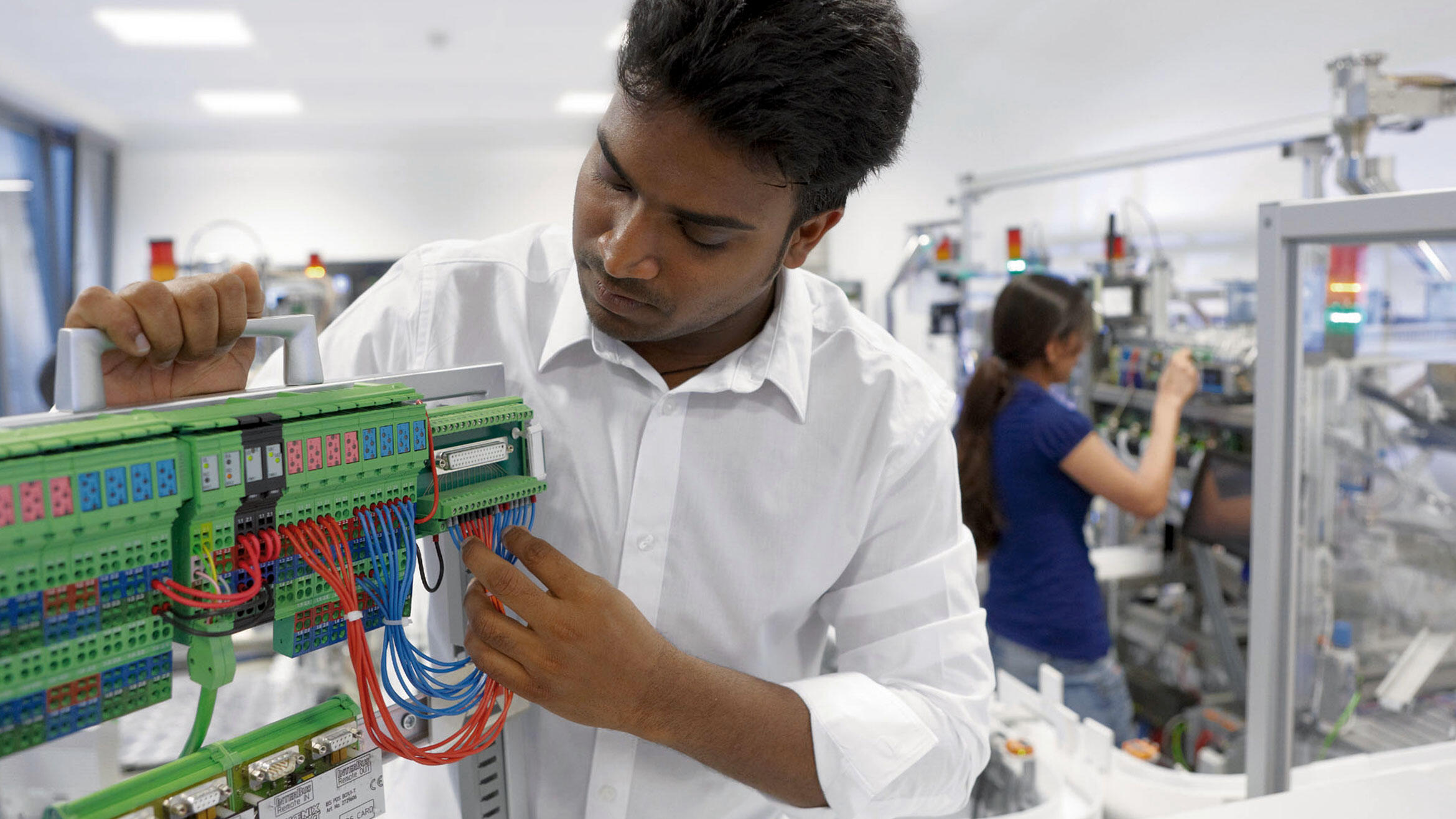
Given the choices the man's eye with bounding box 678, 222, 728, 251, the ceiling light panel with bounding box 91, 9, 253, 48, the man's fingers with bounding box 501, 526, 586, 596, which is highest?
the ceiling light panel with bounding box 91, 9, 253, 48

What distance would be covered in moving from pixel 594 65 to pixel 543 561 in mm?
5770

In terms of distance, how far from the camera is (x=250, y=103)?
6641mm

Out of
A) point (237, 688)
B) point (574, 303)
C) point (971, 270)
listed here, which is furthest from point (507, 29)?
point (574, 303)

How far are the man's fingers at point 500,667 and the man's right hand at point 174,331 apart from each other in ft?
0.88

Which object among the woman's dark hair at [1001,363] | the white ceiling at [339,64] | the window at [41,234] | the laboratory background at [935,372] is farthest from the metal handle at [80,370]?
the window at [41,234]

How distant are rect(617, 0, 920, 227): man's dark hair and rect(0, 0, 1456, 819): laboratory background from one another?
126 millimetres

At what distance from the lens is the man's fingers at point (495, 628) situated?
68 centimetres

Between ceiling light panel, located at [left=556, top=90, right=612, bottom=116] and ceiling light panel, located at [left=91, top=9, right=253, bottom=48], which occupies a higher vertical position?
ceiling light panel, located at [left=556, top=90, right=612, bottom=116]

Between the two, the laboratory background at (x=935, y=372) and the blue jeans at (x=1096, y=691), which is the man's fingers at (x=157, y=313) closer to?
the laboratory background at (x=935, y=372)

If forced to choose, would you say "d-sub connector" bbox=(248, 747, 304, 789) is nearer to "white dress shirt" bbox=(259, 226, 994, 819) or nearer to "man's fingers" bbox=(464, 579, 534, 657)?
"man's fingers" bbox=(464, 579, 534, 657)

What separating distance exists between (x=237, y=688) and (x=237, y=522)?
2.53 m

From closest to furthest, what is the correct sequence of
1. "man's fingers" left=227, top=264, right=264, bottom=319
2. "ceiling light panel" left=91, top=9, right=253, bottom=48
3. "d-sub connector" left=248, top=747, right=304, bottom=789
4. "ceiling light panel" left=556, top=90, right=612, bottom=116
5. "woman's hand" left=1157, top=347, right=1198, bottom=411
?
"d-sub connector" left=248, top=747, right=304, bottom=789 < "man's fingers" left=227, top=264, right=264, bottom=319 < "woman's hand" left=1157, top=347, right=1198, bottom=411 < "ceiling light panel" left=91, top=9, right=253, bottom=48 < "ceiling light panel" left=556, top=90, right=612, bottom=116

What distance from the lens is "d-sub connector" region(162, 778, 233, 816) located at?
0.50m

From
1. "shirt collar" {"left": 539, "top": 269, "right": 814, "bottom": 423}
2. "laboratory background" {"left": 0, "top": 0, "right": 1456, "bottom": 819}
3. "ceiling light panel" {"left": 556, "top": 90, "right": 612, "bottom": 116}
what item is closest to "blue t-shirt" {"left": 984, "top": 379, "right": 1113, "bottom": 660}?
"laboratory background" {"left": 0, "top": 0, "right": 1456, "bottom": 819}
